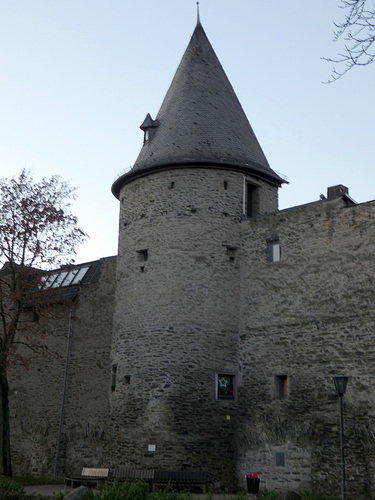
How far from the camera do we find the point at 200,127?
22.5 metres

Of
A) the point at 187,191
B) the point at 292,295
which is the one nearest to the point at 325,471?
the point at 292,295

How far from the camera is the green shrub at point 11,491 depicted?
16375 millimetres

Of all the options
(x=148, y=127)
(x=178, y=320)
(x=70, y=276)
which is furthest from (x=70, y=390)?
(x=148, y=127)

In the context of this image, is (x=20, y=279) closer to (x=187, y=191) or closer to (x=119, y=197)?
(x=119, y=197)

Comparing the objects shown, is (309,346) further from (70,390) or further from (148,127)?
(70,390)

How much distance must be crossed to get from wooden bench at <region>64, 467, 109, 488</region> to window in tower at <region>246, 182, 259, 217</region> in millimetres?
9057

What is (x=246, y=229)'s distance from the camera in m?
21.7

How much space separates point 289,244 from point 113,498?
9.42 m

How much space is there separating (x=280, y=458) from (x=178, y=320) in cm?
476

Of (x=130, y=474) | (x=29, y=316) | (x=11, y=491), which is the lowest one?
(x=11, y=491)

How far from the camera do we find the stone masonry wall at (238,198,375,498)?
17891 mm

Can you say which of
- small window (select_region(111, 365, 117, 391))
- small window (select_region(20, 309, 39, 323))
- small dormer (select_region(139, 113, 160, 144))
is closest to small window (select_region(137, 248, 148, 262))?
small window (select_region(111, 365, 117, 391))

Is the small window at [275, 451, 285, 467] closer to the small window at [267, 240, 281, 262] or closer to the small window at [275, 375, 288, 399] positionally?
the small window at [275, 375, 288, 399]

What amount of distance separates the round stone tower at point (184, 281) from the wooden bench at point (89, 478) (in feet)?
2.22
